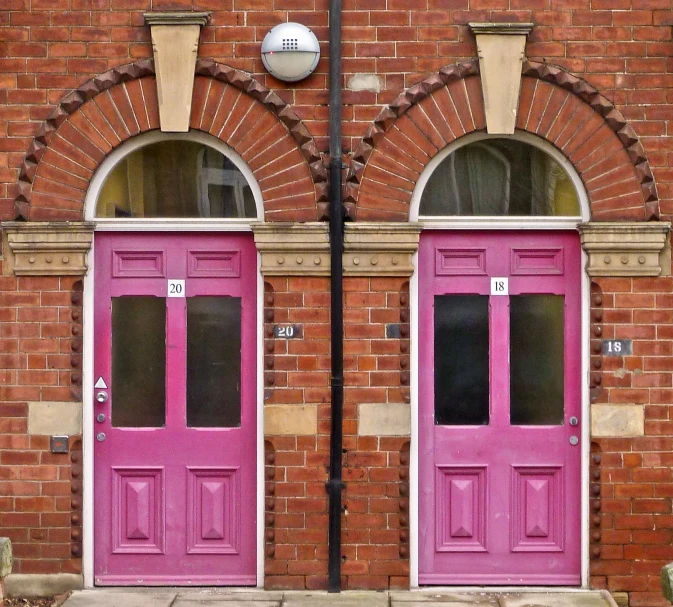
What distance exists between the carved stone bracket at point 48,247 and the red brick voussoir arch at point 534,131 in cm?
183

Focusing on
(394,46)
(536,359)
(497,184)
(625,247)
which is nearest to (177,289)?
(394,46)

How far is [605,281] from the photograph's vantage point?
6891mm

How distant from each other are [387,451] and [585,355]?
4.89 ft

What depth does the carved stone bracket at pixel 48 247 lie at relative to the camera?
22.6 feet

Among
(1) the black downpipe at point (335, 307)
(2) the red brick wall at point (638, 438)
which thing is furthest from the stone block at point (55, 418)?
(2) the red brick wall at point (638, 438)

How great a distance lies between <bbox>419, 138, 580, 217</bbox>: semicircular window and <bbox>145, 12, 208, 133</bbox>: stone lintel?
1.75 metres

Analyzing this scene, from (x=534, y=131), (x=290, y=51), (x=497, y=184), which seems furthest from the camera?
(x=497, y=184)

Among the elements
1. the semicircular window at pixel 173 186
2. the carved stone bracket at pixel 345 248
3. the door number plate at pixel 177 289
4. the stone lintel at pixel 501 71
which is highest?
the stone lintel at pixel 501 71

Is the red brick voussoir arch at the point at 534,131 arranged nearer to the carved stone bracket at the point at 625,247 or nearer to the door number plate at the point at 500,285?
the carved stone bracket at the point at 625,247

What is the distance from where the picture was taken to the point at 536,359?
23.3 feet

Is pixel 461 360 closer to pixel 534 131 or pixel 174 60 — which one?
pixel 534 131

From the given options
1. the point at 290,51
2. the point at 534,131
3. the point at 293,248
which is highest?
the point at 290,51

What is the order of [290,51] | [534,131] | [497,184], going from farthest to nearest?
[497,184]
[534,131]
[290,51]

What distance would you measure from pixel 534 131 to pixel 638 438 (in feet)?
7.09
